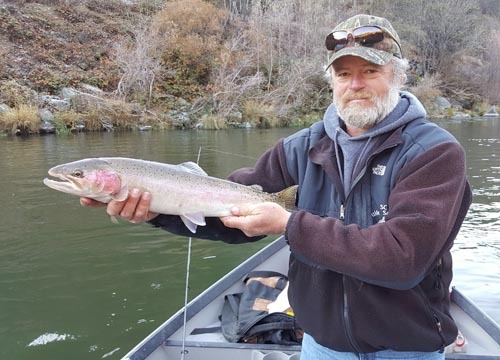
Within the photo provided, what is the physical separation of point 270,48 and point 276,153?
3440 cm

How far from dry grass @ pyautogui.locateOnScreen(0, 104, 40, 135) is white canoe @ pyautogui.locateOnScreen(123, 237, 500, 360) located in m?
21.9

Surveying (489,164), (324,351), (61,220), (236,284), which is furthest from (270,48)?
(324,351)

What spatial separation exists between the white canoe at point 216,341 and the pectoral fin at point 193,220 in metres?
1.05

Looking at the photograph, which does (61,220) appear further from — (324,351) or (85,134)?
(85,134)

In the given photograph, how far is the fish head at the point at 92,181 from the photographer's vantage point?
8.38 ft

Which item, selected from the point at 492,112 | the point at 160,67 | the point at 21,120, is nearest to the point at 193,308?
the point at 21,120

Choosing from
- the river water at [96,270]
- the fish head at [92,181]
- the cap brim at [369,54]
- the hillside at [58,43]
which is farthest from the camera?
the hillside at [58,43]

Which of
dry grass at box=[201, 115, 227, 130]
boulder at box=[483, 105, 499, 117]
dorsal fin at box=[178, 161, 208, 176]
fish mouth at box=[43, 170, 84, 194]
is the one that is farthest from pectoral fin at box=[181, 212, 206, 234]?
boulder at box=[483, 105, 499, 117]

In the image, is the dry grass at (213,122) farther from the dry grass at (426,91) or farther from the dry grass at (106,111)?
the dry grass at (426,91)

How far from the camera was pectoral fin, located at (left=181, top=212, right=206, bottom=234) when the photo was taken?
2613 millimetres

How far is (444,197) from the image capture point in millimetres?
1729

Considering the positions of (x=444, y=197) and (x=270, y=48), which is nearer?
(x=444, y=197)

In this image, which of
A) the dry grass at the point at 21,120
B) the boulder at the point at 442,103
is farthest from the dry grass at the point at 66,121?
the boulder at the point at 442,103

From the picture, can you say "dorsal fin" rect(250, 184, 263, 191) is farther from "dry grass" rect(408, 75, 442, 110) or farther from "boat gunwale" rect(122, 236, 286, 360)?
"dry grass" rect(408, 75, 442, 110)
